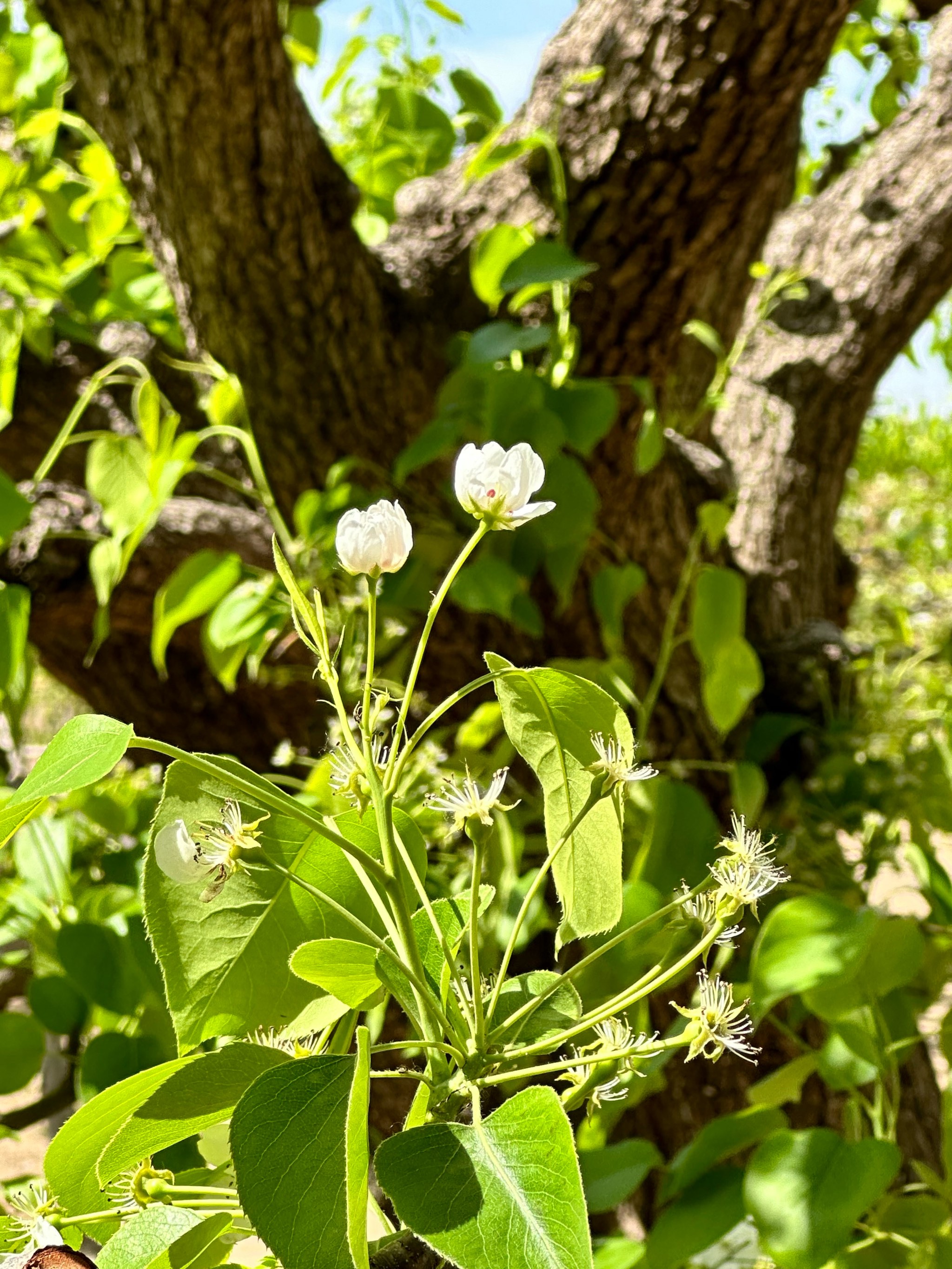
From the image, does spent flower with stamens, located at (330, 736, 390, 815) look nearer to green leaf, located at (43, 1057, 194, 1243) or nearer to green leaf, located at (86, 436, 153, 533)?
green leaf, located at (43, 1057, 194, 1243)

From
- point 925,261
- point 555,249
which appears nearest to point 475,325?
point 555,249

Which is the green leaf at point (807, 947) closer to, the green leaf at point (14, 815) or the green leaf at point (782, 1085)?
the green leaf at point (782, 1085)

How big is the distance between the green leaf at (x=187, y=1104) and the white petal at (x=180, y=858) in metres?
0.04

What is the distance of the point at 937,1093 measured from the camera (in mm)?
1089

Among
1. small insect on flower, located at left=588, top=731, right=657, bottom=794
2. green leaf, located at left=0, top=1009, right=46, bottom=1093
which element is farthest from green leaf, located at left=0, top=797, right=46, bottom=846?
green leaf, located at left=0, top=1009, right=46, bottom=1093

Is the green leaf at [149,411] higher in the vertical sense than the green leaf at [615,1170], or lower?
higher

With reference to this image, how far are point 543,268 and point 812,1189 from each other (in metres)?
0.52

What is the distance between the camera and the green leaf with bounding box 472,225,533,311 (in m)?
0.75

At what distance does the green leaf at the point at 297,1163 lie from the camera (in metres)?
0.20

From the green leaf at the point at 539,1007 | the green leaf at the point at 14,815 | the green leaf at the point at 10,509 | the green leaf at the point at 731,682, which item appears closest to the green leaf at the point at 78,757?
the green leaf at the point at 14,815

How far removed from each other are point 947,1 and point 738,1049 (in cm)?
147

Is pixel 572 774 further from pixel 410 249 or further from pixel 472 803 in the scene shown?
pixel 410 249

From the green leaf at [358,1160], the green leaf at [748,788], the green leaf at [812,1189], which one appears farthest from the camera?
the green leaf at [748,788]

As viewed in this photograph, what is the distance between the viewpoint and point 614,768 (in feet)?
0.77
